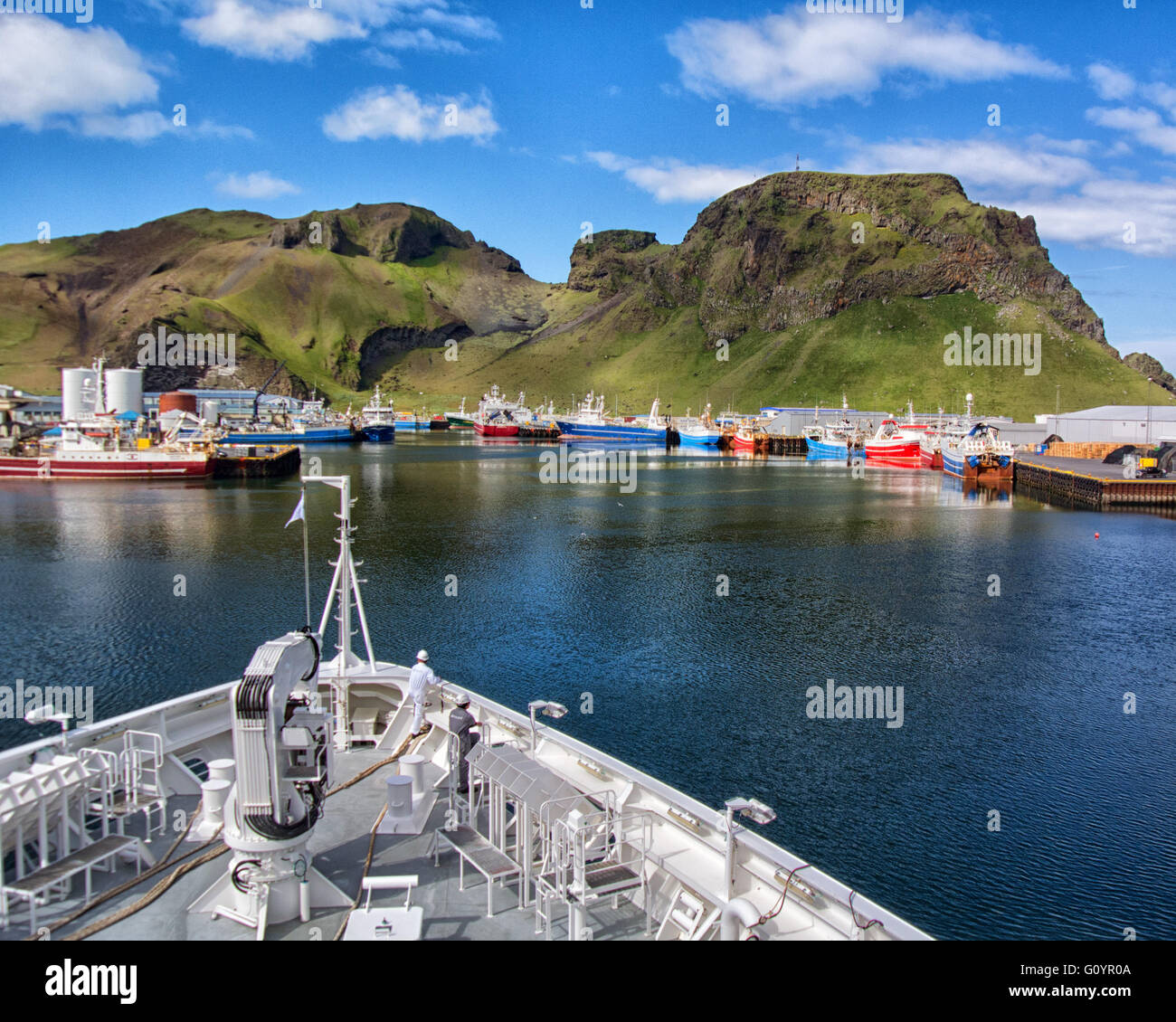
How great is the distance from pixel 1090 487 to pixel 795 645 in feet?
227

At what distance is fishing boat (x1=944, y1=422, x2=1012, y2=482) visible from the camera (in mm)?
113475

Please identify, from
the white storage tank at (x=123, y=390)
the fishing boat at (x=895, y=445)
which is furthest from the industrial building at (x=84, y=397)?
the fishing boat at (x=895, y=445)

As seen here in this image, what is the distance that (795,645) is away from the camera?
117 ft

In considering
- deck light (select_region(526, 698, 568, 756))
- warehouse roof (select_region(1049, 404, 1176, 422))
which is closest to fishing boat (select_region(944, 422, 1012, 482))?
warehouse roof (select_region(1049, 404, 1176, 422))

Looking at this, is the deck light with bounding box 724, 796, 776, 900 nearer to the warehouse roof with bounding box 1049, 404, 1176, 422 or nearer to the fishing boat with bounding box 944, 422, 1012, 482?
the fishing boat with bounding box 944, 422, 1012, 482

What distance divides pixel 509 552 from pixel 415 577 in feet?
34.3

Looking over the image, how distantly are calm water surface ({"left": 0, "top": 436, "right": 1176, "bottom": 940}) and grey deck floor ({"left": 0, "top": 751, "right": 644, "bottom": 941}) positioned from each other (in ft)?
31.3

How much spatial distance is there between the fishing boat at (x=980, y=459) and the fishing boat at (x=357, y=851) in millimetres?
115178

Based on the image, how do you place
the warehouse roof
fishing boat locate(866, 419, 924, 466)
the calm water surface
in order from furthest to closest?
fishing boat locate(866, 419, 924, 466) < the warehouse roof < the calm water surface

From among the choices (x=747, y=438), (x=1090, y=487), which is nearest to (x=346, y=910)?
(x=1090, y=487)

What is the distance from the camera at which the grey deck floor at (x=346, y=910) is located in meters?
10.1

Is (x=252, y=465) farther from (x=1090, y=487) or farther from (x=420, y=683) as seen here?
(x=420, y=683)
